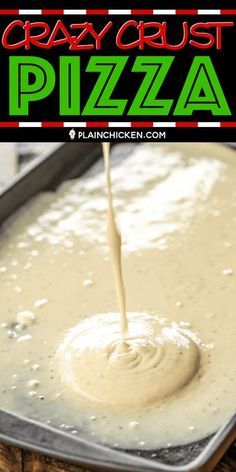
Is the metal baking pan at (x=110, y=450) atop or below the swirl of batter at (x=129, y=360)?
atop

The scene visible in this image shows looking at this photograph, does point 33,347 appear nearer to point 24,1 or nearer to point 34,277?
point 34,277

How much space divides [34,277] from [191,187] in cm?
58

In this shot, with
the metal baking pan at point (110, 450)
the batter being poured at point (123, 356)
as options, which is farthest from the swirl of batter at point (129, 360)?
the metal baking pan at point (110, 450)

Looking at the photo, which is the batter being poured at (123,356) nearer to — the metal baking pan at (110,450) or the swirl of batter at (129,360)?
the swirl of batter at (129,360)

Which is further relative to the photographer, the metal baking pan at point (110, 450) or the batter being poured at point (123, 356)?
the batter being poured at point (123, 356)

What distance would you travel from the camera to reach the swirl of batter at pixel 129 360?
189cm

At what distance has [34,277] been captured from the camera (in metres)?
2.27

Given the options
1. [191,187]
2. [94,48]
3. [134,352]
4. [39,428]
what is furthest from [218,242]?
[39,428]

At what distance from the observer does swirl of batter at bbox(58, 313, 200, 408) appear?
1.89 metres

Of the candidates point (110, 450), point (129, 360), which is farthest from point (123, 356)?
point (110, 450)

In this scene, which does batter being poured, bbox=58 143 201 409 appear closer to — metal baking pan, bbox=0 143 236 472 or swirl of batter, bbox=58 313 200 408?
swirl of batter, bbox=58 313 200 408

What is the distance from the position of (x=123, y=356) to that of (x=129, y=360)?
2 centimetres

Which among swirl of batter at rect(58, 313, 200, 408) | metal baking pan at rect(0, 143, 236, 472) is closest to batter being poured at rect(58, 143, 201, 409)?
swirl of batter at rect(58, 313, 200, 408)

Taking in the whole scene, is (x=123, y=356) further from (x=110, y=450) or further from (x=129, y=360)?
(x=110, y=450)
